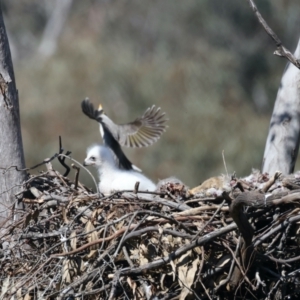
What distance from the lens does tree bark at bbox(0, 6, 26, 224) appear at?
5.82m

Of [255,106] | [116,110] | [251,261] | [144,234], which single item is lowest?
[251,261]

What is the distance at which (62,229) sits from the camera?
5.25 meters

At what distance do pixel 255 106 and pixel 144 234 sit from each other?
1851 cm

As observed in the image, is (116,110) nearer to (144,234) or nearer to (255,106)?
(255,106)

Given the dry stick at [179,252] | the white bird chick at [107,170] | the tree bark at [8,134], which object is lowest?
the dry stick at [179,252]

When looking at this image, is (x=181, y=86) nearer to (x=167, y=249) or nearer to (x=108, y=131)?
(x=108, y=131)

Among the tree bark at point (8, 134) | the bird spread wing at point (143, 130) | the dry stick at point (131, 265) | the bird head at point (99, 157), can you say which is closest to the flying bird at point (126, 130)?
the bird spread wing at point (143, 130)

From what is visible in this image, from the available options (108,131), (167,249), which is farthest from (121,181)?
(167,249)

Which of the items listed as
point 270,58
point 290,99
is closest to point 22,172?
point 290,99

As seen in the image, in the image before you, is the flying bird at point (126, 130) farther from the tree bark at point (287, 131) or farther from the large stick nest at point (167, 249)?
the large stick nest at point (167, 249)

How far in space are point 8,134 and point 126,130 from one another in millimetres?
2193

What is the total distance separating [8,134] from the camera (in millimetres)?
5879

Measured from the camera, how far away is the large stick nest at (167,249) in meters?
4.88

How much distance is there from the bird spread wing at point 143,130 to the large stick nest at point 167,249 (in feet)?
7.95
